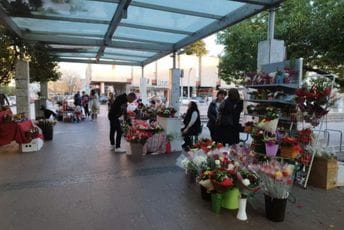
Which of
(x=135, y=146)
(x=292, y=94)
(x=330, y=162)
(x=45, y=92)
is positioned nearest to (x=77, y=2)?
(x=135, y=146)

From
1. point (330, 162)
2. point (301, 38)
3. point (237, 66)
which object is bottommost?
point (330, 162)

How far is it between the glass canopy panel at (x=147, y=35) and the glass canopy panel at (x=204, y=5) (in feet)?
7.65

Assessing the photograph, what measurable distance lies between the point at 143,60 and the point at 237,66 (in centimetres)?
527

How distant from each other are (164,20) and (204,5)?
1458mm

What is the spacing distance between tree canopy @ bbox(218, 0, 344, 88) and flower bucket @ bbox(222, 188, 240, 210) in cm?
493

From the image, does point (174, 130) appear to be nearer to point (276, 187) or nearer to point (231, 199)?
point (231, 199)

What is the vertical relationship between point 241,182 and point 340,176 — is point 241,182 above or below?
above

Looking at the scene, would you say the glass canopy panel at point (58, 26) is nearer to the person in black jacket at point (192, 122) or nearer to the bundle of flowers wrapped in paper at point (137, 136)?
the bundle of flowers wrapped in paper at point (137, 136)

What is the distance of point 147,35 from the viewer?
8.96 metres

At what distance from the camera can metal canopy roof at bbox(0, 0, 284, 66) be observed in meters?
6.04

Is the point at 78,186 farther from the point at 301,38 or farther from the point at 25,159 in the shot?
the point at 301,38

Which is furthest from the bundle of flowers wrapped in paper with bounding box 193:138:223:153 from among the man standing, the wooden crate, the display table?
the man standing

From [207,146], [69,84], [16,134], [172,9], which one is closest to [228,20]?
[172,9]

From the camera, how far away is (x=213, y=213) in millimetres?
3443
